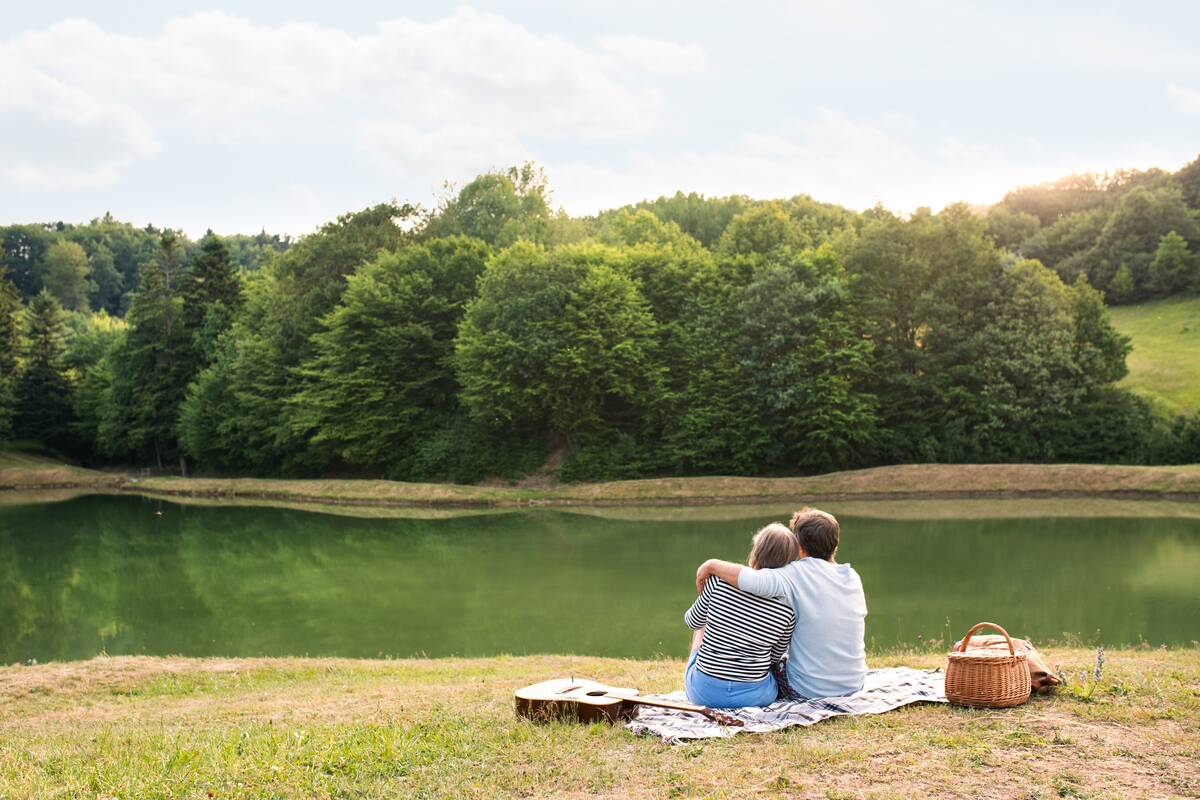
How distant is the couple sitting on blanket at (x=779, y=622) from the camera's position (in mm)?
6676

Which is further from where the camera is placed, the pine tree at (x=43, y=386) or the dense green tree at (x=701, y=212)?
the dense green tree at (x=701, y=212)

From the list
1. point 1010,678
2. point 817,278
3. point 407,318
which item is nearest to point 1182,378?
point 817,278

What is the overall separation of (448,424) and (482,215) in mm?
17292

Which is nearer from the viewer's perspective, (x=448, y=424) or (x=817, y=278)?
(x=817, y=278)

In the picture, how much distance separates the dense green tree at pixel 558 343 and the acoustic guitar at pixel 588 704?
3094 cm

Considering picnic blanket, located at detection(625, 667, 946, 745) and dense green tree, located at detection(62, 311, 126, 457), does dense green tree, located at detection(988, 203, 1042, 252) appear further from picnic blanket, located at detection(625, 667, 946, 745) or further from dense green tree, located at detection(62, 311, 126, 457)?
picnic blanket, located at detection(625, 667, 946, 745)

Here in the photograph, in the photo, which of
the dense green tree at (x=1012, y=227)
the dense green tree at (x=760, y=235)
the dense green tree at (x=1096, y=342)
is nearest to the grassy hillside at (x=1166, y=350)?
the dense green tree at (x=1096, y=342)

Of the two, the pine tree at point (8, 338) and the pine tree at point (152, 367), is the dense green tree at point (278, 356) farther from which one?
the pine tree at point (8, 338)

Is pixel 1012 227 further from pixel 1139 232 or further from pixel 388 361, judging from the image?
pixel 388 361

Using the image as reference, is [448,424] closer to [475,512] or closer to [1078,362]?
[475,512]

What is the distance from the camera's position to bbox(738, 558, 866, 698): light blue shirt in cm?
665

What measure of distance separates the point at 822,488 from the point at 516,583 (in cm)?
1754

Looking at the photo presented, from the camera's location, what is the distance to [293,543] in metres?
28.8

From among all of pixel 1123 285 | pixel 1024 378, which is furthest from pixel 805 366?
pixel 1123 285
